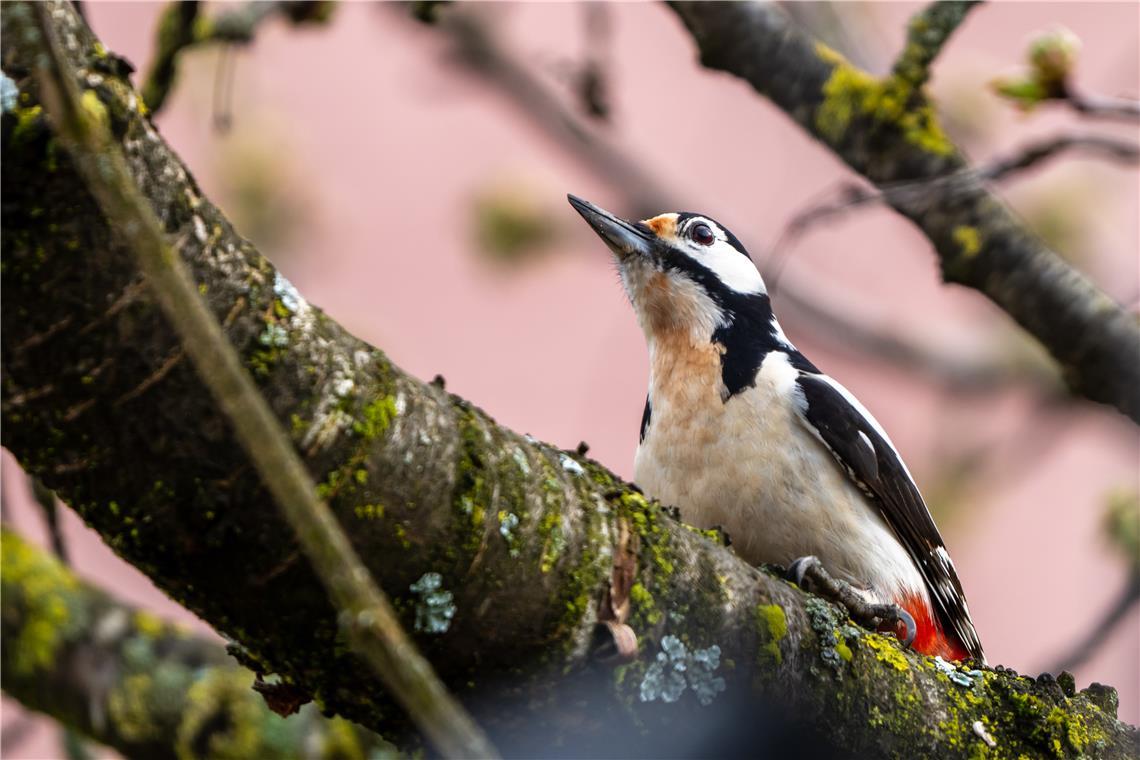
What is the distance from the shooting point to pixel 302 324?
169cm

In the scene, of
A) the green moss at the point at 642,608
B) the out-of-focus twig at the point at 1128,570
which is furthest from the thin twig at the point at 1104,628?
the green moss at the point at 642,608

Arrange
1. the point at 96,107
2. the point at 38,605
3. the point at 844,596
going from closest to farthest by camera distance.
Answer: the point at 96,107 < the point at 844,596 < the point at 38,605

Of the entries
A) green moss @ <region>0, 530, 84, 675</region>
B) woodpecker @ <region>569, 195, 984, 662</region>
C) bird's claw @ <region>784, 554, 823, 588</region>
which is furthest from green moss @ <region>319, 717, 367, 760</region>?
bird's claw @ <region>784, 554, 823, 588</region>

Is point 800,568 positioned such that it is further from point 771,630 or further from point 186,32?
point 186,32

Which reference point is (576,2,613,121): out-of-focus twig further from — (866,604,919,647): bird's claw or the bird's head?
(866,604,919,647): bird's claw

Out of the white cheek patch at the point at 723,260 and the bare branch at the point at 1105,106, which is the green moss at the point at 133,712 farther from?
the bare branch at the point at 1105,106

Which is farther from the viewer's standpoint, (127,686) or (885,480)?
(885,480)

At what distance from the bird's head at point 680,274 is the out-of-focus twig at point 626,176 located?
120 cm

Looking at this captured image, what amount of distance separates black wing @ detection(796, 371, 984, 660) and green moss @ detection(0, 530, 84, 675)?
6.64 feet

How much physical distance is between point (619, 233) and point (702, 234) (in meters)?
0.31

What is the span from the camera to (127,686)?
133 inches

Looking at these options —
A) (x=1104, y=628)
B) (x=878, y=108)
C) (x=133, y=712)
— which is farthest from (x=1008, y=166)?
(x=133, y=712)

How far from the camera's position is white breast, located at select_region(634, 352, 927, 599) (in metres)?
3.27

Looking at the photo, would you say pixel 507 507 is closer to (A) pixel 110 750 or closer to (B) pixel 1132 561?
(A) pixel 110 750
